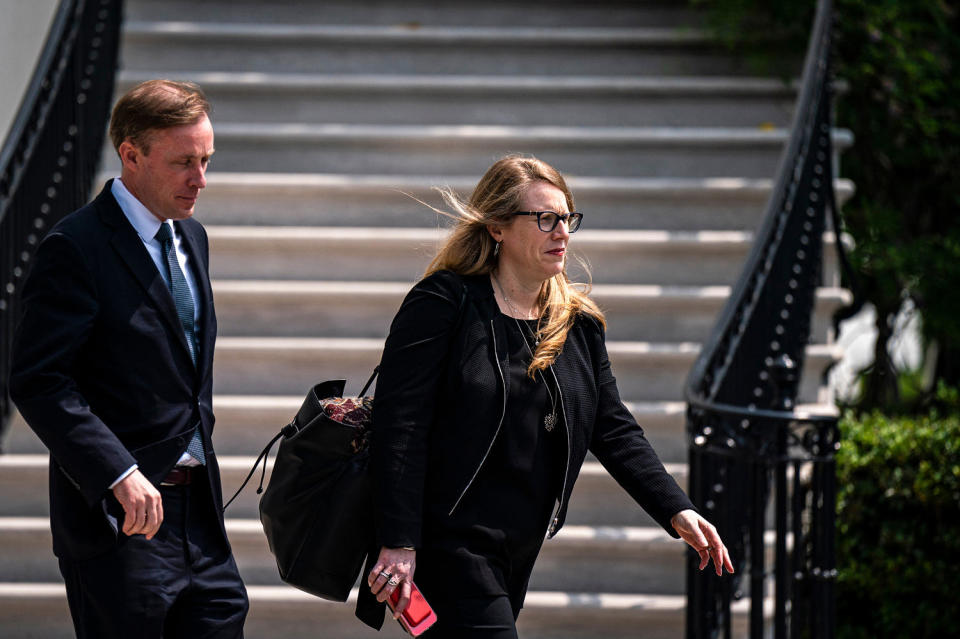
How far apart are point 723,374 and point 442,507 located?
1.95 metres

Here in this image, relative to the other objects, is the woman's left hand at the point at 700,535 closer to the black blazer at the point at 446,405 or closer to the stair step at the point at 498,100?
the black blazer at the point at 446,405

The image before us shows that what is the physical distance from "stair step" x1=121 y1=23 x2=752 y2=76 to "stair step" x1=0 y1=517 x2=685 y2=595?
298 centimetres

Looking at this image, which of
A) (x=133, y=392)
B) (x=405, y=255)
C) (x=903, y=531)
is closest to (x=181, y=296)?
(x=133, y=392)

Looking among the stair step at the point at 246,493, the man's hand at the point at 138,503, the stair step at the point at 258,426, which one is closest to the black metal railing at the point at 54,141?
the stair step at the point at 258,426

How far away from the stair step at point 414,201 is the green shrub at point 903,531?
132 cm

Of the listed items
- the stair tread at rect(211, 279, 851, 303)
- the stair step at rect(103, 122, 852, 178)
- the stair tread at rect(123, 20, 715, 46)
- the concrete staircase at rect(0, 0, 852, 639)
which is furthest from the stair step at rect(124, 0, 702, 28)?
the stair tread at rect(211, 279, 851, 303)

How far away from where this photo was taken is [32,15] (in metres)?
6.31

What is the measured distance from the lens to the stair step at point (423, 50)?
21.6 ft

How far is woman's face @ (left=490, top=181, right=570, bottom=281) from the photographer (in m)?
2.73

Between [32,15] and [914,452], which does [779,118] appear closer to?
[914,452]

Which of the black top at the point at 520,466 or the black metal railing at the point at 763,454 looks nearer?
the black top at the point at 520,466

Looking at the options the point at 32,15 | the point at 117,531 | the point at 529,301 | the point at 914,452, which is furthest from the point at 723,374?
the point at 32,15

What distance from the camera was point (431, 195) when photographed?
5766 millimetres

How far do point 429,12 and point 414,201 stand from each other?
1.80 m
